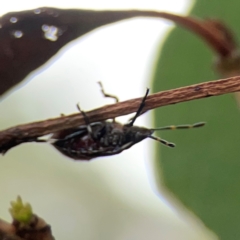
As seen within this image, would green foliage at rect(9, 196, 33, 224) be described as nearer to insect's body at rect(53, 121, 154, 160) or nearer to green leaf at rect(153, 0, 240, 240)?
insect's body at rect(53, 121, 154, 160)

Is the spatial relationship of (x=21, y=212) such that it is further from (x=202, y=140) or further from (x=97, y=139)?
(x=202, y=140)

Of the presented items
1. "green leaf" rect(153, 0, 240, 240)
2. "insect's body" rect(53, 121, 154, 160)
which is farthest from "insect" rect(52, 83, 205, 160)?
"green leaf" rect(153, 0, 240, 240)

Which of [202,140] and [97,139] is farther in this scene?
[202,140]

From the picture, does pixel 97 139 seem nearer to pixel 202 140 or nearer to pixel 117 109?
pixel 117 109

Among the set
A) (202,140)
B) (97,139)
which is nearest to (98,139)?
(97,139)

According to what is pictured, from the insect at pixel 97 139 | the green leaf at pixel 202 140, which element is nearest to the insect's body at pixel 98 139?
the insect at pixel 97 139

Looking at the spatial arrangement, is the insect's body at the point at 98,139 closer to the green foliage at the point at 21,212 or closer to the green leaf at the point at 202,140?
the green foliage at the point at 21,212

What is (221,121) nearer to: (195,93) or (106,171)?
(195,93)
